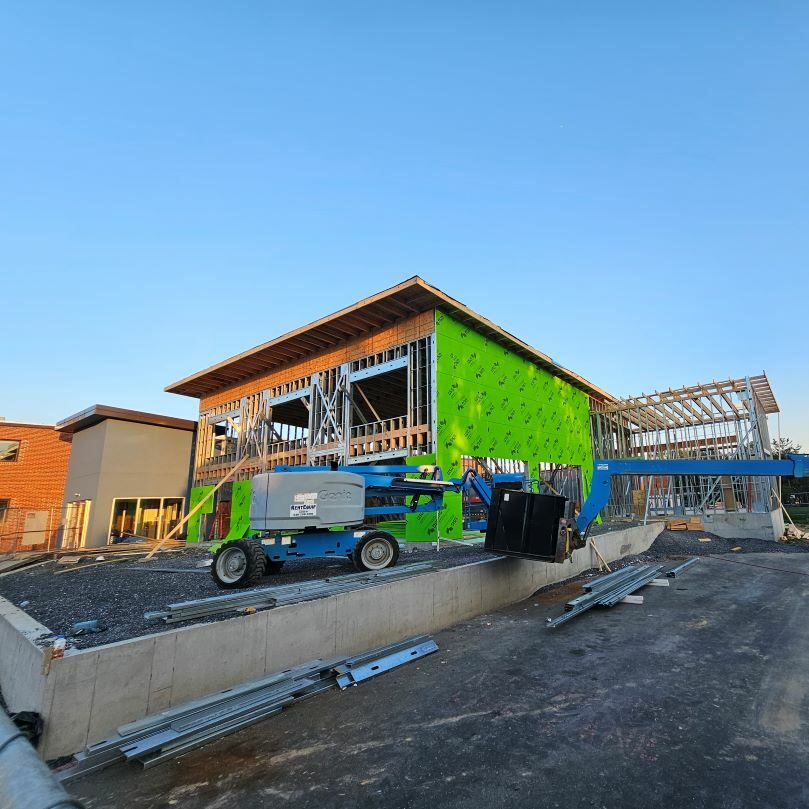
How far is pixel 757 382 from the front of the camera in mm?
19234

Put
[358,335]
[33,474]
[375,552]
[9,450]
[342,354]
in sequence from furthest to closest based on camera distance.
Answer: [33,474] < [9,450] < [342,354] < [358,335] < [375,552]

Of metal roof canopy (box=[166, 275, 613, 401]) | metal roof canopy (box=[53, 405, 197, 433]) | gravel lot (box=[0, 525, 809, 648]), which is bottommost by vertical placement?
gravel lot (box=[0, 525, 809, 648])

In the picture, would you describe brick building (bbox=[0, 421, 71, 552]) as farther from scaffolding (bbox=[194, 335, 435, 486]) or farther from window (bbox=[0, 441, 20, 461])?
scaffolding (bbox=[194, 335, 435, 486])

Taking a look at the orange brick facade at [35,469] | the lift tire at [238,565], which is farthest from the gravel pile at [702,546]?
the orange brick facade at [35,469]

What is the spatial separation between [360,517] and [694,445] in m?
19.0

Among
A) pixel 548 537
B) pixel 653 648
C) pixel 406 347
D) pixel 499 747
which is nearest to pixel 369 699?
pixel 499 747

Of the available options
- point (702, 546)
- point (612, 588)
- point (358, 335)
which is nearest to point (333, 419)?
point (358, 335)

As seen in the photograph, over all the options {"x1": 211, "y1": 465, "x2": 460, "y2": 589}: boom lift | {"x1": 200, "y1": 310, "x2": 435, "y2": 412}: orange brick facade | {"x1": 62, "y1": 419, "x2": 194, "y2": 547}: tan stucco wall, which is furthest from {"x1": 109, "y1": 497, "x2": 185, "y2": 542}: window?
{"x1": 211, "y1": 465, "x2": 460, "y2": 589}: boom lift

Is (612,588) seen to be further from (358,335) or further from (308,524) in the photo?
(358,335)

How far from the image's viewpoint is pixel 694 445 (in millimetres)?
21500

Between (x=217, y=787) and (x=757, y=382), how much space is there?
894 inches

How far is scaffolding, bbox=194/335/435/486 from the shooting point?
52.6ft

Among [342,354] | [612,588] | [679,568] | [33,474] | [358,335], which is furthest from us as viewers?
[33,474]

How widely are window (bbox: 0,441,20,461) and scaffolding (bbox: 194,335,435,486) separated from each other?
1173 centimetres
